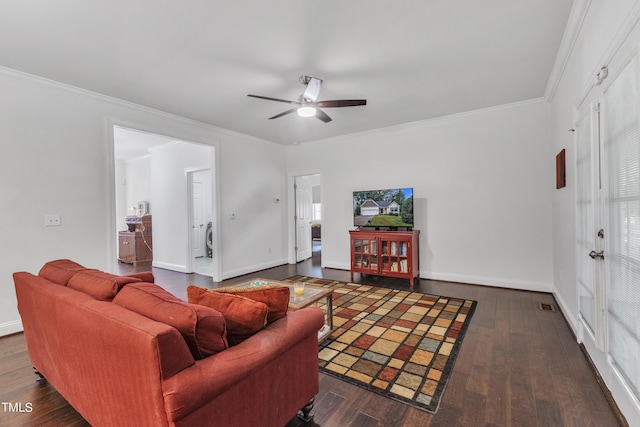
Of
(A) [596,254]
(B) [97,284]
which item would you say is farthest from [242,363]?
(A) [596,254]

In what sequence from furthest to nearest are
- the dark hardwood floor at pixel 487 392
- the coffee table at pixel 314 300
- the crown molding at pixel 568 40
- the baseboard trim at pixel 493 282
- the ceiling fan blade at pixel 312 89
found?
the baseboard trim at pixel 493 282
the ceiling fan blade at pixel 312 89
the coffee table at pixel 314 300
the crown molding at pixel 568 40
the dark hardwood floor at pixel 487 392

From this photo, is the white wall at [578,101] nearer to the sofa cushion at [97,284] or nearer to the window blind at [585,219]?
the window blind at [585,219]

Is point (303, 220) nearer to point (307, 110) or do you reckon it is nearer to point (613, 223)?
point (307, 110)

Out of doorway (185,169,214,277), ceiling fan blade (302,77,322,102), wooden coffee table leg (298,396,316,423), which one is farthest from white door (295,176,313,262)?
wooden coffee table leg (298,396,316,423)

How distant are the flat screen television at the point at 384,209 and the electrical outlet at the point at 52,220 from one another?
13.0 feet

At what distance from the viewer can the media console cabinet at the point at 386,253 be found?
425 cm

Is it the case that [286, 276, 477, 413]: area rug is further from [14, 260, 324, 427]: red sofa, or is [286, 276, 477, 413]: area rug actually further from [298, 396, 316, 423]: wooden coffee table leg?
[14, 260, 324, 427]: red sofa

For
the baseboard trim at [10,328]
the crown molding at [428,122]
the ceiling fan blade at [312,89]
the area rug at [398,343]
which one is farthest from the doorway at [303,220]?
the baseboard trim at [10,328]

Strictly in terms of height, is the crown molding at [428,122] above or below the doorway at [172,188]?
above

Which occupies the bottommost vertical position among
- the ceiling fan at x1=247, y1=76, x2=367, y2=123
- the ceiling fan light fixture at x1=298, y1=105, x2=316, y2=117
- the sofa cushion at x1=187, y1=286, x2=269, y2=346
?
the sofa cushion at x1=187, y1=286, x2=269, y2=346

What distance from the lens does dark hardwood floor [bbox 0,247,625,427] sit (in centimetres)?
159

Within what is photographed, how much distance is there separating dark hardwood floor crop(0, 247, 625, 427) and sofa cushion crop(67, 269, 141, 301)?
81 cm

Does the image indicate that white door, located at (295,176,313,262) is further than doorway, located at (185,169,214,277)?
No

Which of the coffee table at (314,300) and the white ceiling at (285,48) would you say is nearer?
the white ceiling at (285,48)
